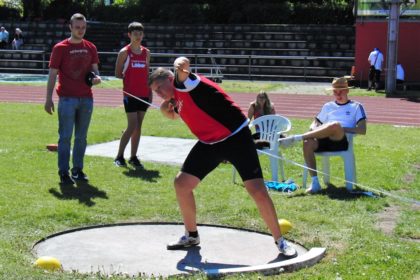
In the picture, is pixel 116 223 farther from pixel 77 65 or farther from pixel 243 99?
pixel 243 99

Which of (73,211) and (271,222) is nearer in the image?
(271,222)

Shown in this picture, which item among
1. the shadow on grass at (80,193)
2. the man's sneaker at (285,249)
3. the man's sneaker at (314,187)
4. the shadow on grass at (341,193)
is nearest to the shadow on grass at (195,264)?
the man's sneaker at (285,249)

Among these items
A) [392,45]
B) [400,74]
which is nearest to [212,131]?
[392,45]

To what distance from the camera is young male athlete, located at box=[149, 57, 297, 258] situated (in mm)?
6023

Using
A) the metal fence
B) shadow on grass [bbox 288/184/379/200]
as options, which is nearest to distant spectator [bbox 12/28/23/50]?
the metal fence

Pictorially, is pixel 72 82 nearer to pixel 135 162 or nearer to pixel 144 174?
pixel 144 174

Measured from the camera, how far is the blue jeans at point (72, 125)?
883cm

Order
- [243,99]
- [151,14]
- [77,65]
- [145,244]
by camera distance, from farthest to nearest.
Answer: [151,14] → [243,99] → [77,65] → [145,244]

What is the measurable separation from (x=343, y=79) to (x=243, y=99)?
1446 centimetres

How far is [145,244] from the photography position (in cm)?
663

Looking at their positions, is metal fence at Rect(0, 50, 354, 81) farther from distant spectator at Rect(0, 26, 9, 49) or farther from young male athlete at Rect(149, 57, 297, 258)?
young male athlete at Rect(149, 57, 297, 258)

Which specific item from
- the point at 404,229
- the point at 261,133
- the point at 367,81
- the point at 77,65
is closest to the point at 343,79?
the point at 261,133

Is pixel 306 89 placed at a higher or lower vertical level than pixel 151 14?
lower

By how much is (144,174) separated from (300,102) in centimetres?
1375
